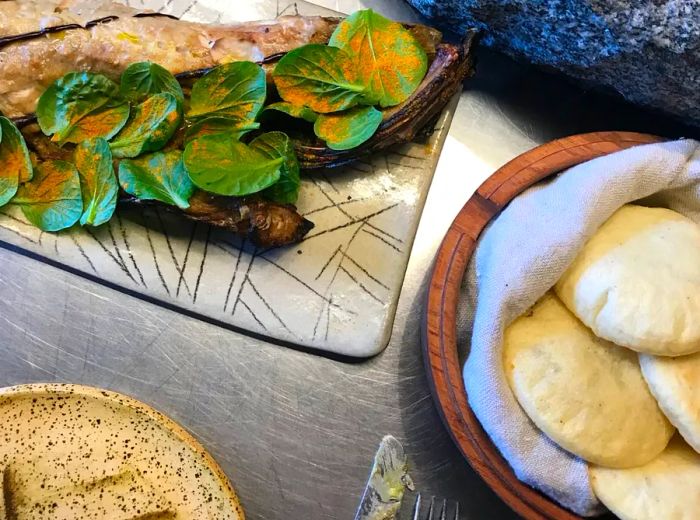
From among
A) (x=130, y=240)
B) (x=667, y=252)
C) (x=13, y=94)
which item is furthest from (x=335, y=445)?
(x=13, y=94)

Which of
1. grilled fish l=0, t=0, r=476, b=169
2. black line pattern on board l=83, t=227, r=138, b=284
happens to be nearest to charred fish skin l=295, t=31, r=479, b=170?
grilled fish l=0, t=0, r=476, b=169

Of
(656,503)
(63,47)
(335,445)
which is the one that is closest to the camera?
(656,503)

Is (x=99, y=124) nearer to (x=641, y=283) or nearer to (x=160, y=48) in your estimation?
(x=160, y=48)

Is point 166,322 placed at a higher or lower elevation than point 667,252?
lower

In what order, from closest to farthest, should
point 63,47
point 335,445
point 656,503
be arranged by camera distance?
point 656,503 → point 63,47 → point 335,445

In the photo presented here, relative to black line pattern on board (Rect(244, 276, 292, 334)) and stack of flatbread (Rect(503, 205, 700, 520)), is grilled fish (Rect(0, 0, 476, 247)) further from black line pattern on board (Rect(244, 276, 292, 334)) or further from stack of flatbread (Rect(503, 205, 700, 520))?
stack of flatbread (Rect(503, 205, 700, 520))

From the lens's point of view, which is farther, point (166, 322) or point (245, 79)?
point (166, 322)

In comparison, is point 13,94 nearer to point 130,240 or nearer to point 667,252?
point 130,240

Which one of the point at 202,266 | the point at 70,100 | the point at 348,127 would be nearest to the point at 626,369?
the point at 348,127
